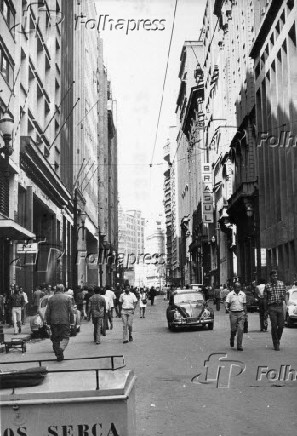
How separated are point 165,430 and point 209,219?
7202cm

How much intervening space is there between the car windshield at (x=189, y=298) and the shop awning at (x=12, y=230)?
664cm

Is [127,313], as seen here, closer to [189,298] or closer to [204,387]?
[189,298]

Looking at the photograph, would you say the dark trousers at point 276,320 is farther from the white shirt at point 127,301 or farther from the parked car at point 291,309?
the parked car at point 291,309

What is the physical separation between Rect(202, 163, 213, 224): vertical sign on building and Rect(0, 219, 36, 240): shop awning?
5163 centimetres

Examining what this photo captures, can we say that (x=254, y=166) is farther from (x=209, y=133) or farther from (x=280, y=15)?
(x=209, y=133)

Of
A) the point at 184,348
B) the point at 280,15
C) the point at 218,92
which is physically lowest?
the point at 184,348

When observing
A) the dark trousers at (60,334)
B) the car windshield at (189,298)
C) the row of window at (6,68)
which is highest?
the row of window at (6,68)

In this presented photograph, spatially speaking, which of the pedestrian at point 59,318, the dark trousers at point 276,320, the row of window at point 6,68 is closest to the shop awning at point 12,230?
the row of window at point 6,68

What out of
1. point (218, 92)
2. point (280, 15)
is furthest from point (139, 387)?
point (218, 92)

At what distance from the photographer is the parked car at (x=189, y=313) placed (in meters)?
24.4

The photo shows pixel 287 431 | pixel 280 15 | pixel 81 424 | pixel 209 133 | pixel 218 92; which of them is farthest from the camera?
pixel 209 133

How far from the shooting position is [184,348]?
57.6 feet

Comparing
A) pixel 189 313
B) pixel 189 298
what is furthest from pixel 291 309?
pixel 189 298

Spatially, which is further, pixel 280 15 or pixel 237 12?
pixel 237 12
